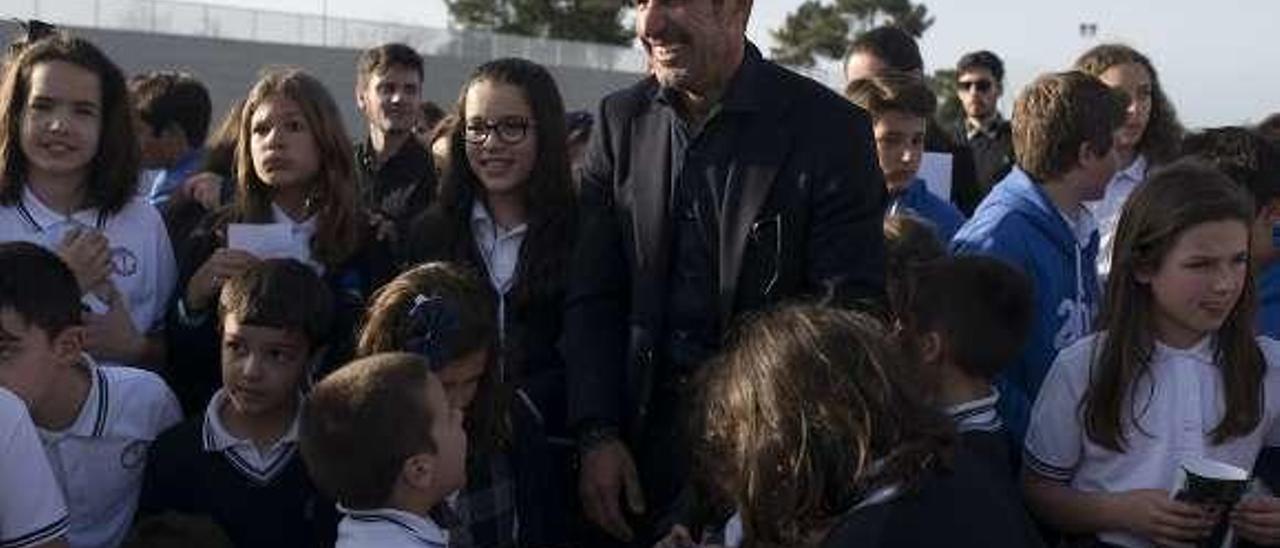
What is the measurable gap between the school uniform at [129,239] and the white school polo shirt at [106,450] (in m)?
0.25

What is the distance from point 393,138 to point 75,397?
119 inches

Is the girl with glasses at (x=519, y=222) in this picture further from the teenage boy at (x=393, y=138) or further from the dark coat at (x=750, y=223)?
the teenage boy at (x=393, y=138)

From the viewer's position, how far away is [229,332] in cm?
368

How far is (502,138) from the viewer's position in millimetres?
4094

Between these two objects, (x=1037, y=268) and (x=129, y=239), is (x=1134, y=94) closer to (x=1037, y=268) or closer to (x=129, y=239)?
(x=1037, y=268)


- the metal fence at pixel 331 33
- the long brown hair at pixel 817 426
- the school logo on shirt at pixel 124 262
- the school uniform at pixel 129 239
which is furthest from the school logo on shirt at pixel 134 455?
the metal fence at pixel 331 33

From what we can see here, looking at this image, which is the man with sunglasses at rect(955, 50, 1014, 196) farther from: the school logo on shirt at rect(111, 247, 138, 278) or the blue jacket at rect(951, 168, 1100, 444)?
the school logo on shirt at rect(111, 247, 138, 278)

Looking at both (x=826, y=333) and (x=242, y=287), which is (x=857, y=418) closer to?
(x=826, y=333)

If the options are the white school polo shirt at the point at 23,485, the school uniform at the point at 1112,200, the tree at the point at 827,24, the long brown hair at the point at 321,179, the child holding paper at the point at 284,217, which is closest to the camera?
the white school polo shirt at the point at 23,485

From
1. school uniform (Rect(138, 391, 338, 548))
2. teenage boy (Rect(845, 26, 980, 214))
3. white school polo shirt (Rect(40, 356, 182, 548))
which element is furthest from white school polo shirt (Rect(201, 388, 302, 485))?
teenage boy (Rect(845, 26, 980, 214))

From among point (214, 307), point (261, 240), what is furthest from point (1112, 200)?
point (214, 307)

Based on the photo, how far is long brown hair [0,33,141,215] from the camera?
3979 mm

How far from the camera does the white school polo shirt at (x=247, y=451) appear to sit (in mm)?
3588

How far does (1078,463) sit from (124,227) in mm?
2480
